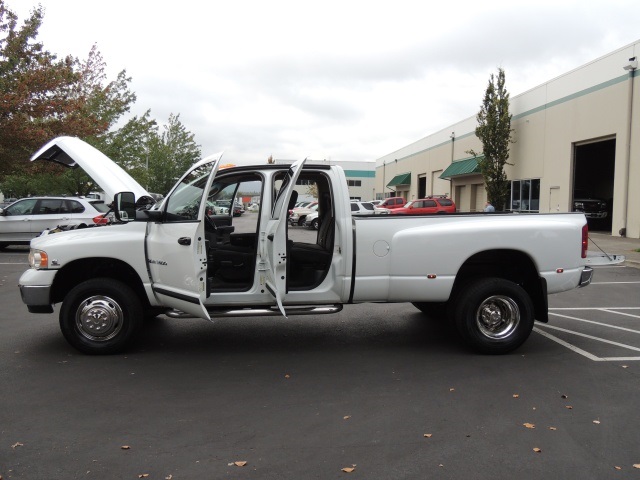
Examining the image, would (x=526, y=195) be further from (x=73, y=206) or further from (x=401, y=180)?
(x=401, y=180)

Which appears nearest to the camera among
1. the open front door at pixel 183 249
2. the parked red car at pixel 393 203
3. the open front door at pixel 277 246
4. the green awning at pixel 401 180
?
the open front door at pixel 183 249

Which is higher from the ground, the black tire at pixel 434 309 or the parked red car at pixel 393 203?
the parked red car at pixel 393 203

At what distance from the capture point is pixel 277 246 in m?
5.62

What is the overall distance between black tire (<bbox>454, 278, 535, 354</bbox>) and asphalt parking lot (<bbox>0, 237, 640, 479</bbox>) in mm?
194

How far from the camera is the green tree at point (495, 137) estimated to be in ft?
96.5

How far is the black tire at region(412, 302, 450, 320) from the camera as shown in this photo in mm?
7379

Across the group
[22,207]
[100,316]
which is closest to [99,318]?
[100,316]

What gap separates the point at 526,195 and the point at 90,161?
26.7m

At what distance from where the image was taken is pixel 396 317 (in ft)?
26.0

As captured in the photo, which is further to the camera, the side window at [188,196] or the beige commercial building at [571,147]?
the beige commercial building at [571,147]

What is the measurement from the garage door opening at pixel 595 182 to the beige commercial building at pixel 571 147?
0.06 m

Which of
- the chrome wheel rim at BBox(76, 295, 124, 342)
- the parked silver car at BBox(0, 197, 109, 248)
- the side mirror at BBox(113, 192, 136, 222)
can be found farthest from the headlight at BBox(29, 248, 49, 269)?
the parked silver car at BBox(0, 197, 109, 248)

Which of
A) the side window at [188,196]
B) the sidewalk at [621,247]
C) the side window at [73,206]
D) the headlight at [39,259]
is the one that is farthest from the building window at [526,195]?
the headlight at [39,259]

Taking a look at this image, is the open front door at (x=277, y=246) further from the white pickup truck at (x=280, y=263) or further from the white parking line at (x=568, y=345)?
the white parking line at (x=568, y=345)
